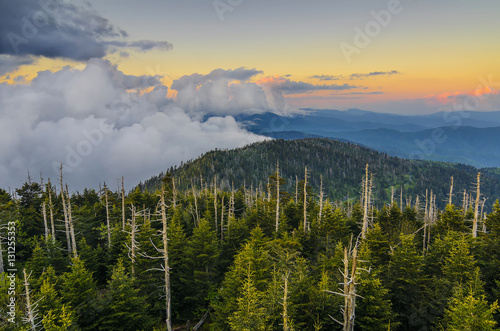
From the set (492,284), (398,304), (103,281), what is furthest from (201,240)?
(492,284)

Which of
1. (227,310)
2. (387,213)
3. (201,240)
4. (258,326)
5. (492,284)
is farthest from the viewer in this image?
(387,213)

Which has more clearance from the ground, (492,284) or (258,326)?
(258,326)

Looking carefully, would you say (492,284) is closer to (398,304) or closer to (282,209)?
(398,304)

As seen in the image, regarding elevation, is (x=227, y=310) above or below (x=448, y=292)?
below

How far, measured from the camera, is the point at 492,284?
23703mm

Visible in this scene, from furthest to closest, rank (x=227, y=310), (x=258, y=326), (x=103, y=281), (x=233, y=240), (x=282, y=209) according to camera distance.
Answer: (x=282, y=209), (x=233, y=240), (x=103, y=281), (x=227, y=310), (x=258, y=326)

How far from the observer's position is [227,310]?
20984mm

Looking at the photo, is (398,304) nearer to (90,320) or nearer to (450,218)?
(450,218)

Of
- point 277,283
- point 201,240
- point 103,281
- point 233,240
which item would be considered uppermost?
point 277,283

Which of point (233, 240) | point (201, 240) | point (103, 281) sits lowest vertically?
point (103, 281)

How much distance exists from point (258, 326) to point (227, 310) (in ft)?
16.5

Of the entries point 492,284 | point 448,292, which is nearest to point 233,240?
point 448,292

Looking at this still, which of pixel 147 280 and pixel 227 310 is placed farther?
pixel 147 280

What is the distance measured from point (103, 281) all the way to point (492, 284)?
42999 mm
